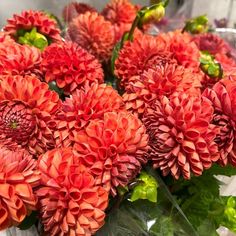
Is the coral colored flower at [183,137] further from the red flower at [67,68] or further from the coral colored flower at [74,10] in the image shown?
the coral colored flower at [74,10]

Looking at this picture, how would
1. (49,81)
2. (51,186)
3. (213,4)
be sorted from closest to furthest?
1. (51,186)
2. (49,81)
3. (213,4)

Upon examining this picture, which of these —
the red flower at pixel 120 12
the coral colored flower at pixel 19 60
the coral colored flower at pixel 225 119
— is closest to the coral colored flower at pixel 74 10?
the red flower at pixel 120 12

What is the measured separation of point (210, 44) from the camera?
0.77 meters

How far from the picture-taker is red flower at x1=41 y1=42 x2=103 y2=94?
0.46 meters

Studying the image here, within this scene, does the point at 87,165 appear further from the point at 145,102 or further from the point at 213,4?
the point at 213,4

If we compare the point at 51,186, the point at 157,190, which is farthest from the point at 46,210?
the point at 157,190

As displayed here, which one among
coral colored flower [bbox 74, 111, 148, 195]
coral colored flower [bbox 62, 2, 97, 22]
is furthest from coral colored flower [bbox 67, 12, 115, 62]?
coral colored flower [bbox 74, 111, 148, 195]

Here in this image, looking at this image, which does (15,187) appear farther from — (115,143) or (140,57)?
(140,57)

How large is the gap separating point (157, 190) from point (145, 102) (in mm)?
86

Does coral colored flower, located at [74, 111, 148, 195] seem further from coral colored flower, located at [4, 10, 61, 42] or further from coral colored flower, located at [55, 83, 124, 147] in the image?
coral colored flower, located at [4, 10, 61, 42]

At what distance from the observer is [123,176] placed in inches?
14.7

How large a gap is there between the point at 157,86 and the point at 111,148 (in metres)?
0.10

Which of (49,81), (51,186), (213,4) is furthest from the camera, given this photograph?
(213,4)

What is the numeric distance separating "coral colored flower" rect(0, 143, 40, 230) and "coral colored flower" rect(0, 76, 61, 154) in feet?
0.13
